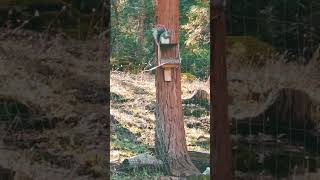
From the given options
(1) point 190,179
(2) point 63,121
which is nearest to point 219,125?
(2) point 63,121

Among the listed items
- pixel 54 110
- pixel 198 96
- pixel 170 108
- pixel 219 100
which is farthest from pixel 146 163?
pixel 54 110

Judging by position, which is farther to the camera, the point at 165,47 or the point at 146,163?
the point at 165,47

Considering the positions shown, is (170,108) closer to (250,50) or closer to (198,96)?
(198,96)

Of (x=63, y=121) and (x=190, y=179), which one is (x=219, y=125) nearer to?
(x=63, y=121)

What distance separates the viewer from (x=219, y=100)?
108 inches

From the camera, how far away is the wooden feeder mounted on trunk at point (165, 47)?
6.36 meters

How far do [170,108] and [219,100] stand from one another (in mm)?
3991

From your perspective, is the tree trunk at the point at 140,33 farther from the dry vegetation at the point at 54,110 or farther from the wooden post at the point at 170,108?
the dry vegetation at the point at 54,110

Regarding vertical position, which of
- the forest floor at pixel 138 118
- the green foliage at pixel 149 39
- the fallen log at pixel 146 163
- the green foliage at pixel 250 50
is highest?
the green foliage at pixel 149 39

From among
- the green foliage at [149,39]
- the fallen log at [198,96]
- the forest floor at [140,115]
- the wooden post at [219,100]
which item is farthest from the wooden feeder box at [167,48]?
the wooden post at [219,100]

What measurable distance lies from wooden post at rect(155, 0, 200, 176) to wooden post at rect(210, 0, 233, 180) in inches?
141

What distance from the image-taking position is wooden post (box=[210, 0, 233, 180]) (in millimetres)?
2723

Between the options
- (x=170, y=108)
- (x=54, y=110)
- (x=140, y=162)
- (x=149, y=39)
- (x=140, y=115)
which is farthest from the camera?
(x=140, y=115)

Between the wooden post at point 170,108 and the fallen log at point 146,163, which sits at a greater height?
the wooden post at point 170,108
